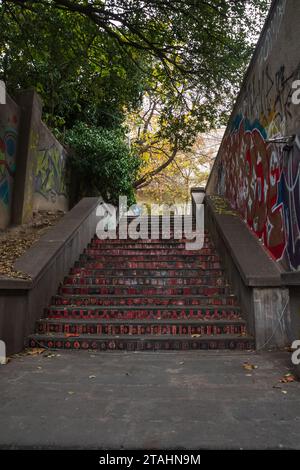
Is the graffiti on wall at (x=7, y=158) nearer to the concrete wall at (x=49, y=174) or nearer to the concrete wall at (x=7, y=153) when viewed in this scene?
the concrete wall at (x=7, y=153)

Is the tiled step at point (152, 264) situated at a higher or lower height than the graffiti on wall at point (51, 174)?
lower

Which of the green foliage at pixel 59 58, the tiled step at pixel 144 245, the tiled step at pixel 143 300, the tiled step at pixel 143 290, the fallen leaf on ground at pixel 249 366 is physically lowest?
the fallen leaf on ground at pixel 249 366

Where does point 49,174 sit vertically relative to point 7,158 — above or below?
above

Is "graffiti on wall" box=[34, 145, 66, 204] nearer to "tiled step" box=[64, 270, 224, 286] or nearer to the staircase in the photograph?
the staircase

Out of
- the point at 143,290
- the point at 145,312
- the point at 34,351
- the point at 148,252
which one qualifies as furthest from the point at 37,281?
the point at 148,252

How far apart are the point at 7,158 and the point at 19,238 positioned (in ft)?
6.26

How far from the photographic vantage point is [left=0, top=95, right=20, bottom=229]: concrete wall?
27.2 ft

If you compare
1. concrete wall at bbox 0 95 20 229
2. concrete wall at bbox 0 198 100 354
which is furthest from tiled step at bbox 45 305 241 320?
concrete wall at bbox 0 95 20 229

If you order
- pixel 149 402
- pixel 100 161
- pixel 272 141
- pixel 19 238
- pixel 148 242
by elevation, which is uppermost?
pixel 100 161

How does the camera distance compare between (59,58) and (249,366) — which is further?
(59,58)

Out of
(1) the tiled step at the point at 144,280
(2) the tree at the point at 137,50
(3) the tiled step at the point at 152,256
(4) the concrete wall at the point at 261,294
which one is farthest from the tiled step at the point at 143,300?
(2) the tree at the point at 137,50

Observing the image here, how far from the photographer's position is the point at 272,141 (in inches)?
211

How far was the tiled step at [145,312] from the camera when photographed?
5.93m

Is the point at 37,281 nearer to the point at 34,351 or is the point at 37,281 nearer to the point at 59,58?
the point at 34,351
